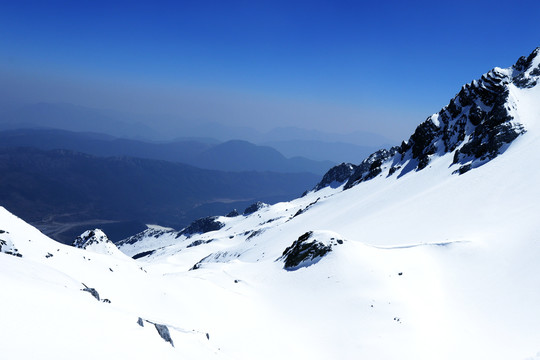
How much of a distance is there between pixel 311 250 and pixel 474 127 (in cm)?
6714

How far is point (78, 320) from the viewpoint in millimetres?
11445

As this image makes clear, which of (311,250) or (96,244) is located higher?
(311,250)

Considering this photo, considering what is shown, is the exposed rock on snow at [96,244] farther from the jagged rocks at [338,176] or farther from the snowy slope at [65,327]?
the jagged rocks at [338,176]

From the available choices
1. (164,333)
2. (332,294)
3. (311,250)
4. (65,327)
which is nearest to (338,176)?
(311,250)

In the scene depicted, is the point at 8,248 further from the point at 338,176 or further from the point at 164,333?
the point at 338,176

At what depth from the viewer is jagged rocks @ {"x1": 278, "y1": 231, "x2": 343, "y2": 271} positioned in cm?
3666

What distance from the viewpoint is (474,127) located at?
8281cm

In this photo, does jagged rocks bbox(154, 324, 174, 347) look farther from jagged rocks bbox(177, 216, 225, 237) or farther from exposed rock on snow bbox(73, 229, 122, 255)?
jagged rocks bbox(177, 216, 225, 237)

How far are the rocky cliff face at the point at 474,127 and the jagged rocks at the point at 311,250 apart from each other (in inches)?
1560

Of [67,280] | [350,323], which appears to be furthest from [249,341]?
[67,280]

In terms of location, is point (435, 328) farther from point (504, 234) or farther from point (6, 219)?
point (6, 219)

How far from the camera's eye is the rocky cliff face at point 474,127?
6494cm

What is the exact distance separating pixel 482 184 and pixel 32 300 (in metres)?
55.4

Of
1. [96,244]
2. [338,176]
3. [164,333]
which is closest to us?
[164,333]
